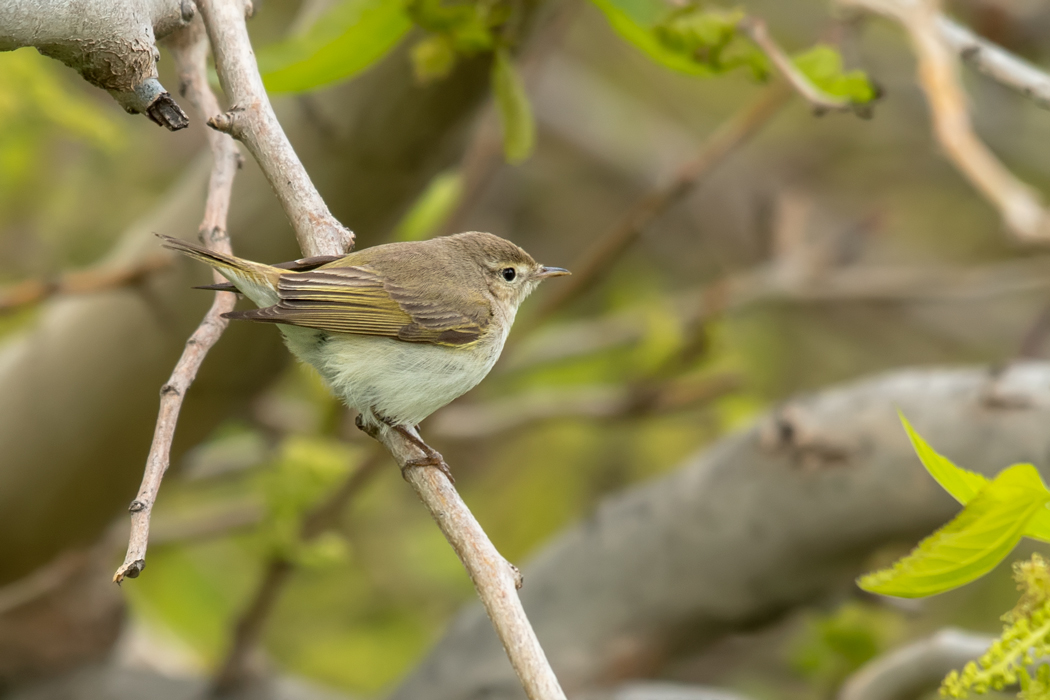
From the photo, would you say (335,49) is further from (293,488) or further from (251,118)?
(293,488)

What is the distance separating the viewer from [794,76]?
2758 millimetres

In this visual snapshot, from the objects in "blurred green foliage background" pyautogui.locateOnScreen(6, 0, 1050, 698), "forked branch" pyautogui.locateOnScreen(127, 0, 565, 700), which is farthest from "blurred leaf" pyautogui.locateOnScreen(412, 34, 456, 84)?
"forked branch" pyautogui.locateOnScreen(127, 0, 565, 700)

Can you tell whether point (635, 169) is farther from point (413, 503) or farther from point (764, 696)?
point (764, 696)

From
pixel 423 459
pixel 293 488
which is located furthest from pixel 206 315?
pixel 293 488

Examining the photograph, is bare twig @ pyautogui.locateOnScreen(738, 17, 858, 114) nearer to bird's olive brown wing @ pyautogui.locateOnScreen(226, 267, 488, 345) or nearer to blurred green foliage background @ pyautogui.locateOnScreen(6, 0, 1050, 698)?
blurred green foliage background @ pyautogui.locateOnScreen(6, 0, 1050, 698)

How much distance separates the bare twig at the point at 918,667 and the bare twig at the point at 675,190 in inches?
77.2

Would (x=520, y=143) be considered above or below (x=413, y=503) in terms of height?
below

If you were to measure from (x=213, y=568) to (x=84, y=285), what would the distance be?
3622 millimetres

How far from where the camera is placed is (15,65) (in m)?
4.17

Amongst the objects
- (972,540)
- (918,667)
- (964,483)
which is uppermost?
(918,667)

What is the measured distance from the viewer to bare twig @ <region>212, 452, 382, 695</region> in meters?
4.08

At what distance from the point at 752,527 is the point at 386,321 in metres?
1.72

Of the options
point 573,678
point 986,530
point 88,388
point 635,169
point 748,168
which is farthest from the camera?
point 748,168

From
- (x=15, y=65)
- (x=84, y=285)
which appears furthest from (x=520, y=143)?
(x=15, y=65)
